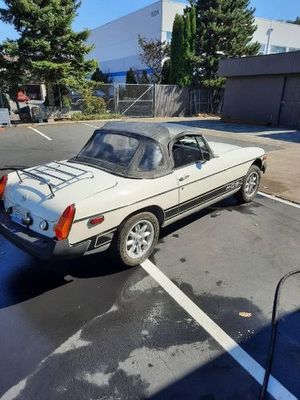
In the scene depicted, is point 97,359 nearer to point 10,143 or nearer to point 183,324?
point 183,324

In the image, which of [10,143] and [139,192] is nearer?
[139,192]

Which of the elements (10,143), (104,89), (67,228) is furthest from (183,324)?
(104,89)

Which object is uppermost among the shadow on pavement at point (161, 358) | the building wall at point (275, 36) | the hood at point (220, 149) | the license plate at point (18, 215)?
the building wall at point (275, 36)

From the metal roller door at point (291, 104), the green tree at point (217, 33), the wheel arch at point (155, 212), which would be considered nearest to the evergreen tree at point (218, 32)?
the green tree at point (217, 33)

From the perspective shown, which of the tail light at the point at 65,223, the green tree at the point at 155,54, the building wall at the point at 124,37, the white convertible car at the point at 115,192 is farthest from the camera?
the building wall at the point at 124,37

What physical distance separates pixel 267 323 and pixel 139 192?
6.22 feet

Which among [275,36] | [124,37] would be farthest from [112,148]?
[275,36]

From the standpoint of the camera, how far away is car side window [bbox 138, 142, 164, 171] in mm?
4113

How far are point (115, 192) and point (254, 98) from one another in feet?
61.6

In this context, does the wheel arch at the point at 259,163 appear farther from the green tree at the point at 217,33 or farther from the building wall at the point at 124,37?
the building wall at the point at 124,37

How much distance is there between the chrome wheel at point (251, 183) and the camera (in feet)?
19.9

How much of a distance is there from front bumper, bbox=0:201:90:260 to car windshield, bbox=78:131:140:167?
1257 millimetres

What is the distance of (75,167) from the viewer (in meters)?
4.27

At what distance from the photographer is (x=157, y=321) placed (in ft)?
10.3
